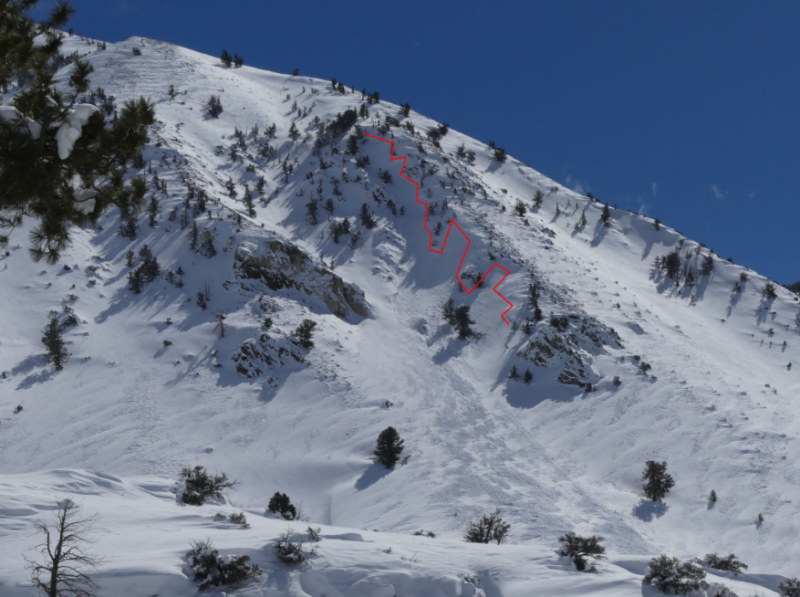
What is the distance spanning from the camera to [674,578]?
1060 centimetres

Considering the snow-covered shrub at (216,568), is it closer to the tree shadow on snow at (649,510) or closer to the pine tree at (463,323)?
the tree shadow on snow at (649,510)

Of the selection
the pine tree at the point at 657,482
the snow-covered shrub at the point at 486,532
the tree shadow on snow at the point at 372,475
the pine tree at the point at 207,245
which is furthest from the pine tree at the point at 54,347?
the pine tree at the point at 657,482

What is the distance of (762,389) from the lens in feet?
110

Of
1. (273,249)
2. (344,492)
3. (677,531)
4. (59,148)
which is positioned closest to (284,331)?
(273,249)

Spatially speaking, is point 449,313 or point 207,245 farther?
point 207,245

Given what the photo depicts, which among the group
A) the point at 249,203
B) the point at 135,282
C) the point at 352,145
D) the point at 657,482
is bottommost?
the point at 657,482

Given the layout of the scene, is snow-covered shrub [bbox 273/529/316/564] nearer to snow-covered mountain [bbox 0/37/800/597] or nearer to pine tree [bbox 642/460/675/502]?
snow-covered mountain [bbox 0/37/800/597]

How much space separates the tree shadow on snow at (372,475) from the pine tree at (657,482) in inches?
462

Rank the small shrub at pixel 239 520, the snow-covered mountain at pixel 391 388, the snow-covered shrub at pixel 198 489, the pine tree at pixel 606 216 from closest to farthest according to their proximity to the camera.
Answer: the snow-covered mountain at pixel 391 388 → the small shrub at pixel 239 520 → the snow-covered shrub at pixel 198 489 → the pine tree at pixel 606 216

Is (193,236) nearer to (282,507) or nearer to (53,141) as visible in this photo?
(282,507)

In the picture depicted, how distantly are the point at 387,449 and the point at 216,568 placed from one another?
52.2 ft

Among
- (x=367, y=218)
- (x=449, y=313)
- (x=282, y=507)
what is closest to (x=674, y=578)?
(x=282, y=507)

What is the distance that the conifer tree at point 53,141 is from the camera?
7.26 metres

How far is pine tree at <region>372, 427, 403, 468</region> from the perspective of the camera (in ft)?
83.0
